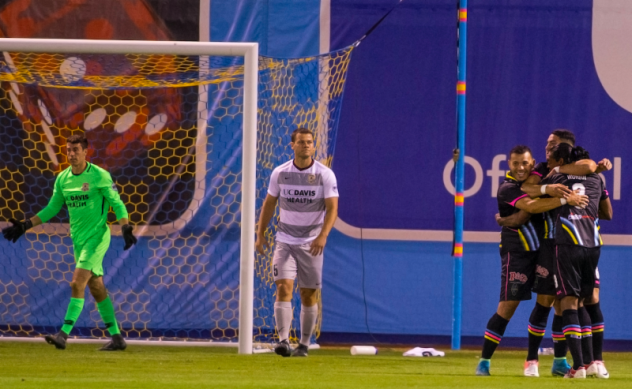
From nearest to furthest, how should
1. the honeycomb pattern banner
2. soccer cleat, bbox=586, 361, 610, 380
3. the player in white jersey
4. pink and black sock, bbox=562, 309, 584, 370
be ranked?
1. pink and black sock, bbox=562, 309, 584, 370
2. soccer cleat, bbox=586, 361, 610, 380
3. the player in white jersey
4. the honeycomb pattern banner

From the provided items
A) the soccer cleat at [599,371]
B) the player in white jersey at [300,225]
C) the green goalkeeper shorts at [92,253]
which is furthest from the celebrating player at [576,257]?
the green goalkeeper shorts at [92,253]

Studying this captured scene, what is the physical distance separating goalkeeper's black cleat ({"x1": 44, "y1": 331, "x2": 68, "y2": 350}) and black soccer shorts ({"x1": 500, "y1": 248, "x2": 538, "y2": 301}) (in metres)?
3.20

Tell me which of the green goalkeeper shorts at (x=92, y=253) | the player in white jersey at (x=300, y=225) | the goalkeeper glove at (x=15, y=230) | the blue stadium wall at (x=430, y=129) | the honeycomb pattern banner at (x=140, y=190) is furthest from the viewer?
the blue stadium wall at (x=430, y=129)

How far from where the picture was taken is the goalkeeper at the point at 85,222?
22.8 feet

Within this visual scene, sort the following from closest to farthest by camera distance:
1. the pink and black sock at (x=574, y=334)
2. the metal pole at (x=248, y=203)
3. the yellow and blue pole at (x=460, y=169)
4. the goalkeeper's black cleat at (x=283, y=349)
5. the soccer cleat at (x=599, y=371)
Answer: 1. the pink and black sock at (x=574, y=334)
2. the soccer cleat at (x=599, y=371)
3. the metal pole at (x=248, y=203)
4. the goalkeeper's black cleat at (x=283, y=349)
5. the yellow and blue pole at (x=460, y=169)

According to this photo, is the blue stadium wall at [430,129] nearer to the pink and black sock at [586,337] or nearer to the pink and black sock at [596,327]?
the pink and black sock at [596,327]

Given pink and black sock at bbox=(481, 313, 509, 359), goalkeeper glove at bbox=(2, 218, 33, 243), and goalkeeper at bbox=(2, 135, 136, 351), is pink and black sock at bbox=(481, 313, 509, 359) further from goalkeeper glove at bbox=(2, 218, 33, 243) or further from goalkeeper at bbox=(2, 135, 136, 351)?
goalkeeper glove at bbox=(2, 218, 33, 243)

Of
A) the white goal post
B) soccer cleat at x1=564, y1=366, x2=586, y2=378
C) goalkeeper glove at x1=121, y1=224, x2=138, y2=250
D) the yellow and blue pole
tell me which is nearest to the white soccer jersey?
the white goal post

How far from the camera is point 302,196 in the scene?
691 cm

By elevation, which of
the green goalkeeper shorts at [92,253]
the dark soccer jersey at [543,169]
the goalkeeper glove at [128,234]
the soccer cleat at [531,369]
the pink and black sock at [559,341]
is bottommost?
the soccer cleat at [531,369]

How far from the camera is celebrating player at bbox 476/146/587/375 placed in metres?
5.84

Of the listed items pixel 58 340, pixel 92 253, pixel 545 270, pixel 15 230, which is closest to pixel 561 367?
Result: pixel 545 270

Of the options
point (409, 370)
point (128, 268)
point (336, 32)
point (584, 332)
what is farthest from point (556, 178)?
point (128, 268)

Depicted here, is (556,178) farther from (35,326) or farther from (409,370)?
(35,326)
